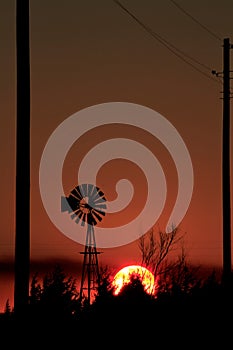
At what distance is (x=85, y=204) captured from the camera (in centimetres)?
5519

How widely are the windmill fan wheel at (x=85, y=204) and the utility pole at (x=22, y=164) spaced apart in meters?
32.8

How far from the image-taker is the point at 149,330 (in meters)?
21.8

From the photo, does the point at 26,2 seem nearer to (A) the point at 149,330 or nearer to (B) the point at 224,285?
(A) the point at 149,330

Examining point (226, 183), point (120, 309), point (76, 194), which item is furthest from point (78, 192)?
point (120, 309)

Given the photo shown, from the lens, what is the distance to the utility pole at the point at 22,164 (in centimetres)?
1972

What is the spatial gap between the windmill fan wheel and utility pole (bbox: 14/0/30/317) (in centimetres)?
3279

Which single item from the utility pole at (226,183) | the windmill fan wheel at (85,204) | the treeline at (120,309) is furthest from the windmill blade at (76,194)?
the treeline at (120,309)

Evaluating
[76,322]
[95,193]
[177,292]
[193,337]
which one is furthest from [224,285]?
[95,193]

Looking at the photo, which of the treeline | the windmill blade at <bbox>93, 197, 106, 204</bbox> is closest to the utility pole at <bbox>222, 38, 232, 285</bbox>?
the treeline

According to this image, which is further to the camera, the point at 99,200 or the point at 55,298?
the point at 99,200

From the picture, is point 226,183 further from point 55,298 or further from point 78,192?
point 78,192

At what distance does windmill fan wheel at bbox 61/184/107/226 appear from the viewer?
5389 cm

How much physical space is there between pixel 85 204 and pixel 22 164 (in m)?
35.2

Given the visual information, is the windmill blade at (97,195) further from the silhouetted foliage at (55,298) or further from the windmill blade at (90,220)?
the silhouetted foliage at (55,298)
